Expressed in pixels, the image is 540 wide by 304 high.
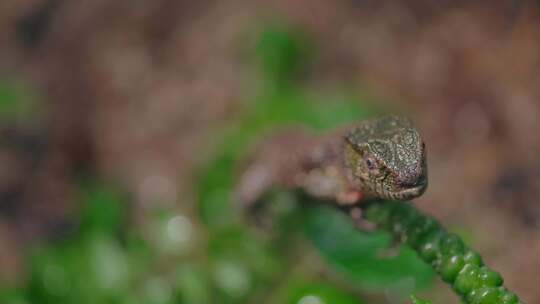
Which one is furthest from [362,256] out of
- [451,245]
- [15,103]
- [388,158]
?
[15,103]

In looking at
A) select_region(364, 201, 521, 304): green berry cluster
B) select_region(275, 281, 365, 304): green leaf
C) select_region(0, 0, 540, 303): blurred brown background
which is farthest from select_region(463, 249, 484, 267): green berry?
select_region(0, 0, 540, 303): blurred brown background

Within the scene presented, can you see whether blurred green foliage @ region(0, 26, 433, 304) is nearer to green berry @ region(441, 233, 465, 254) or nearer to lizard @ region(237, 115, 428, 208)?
lizard @ region(237, 115, 428, 208)

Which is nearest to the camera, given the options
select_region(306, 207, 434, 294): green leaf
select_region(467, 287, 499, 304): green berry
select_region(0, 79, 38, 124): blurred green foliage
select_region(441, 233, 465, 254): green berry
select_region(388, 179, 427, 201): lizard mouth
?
select_region(467, 287, 499, 304): green berry

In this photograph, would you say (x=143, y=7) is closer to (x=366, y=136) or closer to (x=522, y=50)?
(x=522, y=50)

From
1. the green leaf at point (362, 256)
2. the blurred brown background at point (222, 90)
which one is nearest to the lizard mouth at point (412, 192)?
the green leaf at point (362, 256)

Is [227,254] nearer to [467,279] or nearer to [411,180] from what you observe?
[411,180]

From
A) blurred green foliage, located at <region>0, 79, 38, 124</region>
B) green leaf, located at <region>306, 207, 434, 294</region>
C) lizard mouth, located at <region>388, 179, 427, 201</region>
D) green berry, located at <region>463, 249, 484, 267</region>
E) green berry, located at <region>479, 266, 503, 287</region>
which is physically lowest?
blurred green foliage, located at <region>0, 79, 38, 124</region>

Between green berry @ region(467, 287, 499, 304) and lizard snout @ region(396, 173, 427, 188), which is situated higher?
A: lizard snout @ region(396, 173, 427, 188)

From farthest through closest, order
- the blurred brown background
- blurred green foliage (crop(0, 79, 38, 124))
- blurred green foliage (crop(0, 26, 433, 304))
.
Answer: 1. blurred green foliage (crop(0, 79, 38, 124))
2. the blurred brown background
3. blurred green foliage (crop(0, 26, 433, 304))
